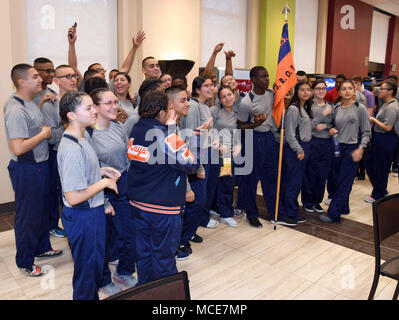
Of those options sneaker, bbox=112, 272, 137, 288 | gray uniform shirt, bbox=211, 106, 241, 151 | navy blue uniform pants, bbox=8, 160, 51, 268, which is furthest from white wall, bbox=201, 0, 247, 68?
sneaker, bbox=112, 272, 137, 288

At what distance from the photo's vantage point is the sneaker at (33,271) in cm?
283

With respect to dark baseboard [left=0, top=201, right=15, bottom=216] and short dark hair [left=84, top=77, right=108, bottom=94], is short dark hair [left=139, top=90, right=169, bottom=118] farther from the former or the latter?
dark baseboard [left=0, top=201, right=15, bottom=216]

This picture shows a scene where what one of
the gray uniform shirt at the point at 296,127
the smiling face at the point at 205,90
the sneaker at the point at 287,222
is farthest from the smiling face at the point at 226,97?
the sneaker at the point at 287,222

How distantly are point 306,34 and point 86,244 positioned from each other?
8458 mm

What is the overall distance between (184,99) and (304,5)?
7.25 m

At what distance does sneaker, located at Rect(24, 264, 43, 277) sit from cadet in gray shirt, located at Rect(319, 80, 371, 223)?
3042 mm

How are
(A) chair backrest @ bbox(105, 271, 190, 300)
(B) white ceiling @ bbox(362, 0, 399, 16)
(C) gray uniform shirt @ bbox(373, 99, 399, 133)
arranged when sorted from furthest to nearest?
(B) white ceiling @ bbox(362, 0, 399, 16) → (C) gray uniform shirt @ bbox(373, 99, 399, 133) → (A) chair backrest @ bbox(105, 271, 190, 300)

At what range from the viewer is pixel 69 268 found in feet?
9.83

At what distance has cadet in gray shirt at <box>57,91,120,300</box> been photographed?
6.20 ft

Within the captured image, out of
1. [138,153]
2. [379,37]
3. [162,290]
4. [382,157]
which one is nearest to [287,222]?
[382,157]

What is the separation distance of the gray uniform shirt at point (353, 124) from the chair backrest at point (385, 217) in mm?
2063

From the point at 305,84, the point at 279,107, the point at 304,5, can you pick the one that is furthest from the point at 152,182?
the point at 304,5

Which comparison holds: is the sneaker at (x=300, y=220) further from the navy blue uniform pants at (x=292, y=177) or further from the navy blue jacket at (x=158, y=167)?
the navy blue jacket at (x=158, y=167)

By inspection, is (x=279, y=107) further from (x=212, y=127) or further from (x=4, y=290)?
(x=4, y=290)
